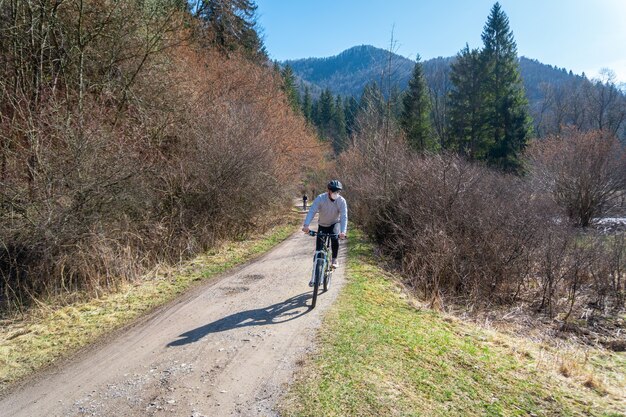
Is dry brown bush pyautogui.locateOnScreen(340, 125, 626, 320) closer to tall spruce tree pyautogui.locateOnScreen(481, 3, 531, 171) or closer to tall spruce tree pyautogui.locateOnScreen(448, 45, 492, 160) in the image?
tall spruce tree pyautogui.locateOnScreen(481, 3, 531, 171)

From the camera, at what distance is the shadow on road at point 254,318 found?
567 centimetres

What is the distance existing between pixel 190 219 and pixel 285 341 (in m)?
8.37

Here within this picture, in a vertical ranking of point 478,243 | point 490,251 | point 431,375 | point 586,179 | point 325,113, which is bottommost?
point 431,375

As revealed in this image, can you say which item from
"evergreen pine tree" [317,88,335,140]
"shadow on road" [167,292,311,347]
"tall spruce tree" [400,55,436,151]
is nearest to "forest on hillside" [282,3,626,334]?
"shadow on road" [167,292,311,347]

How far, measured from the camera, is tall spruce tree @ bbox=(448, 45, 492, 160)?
1452 inches

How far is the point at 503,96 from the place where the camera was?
119ft

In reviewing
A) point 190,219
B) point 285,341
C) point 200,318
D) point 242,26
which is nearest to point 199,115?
point 190,219

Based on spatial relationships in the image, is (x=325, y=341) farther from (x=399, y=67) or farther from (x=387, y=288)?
(x=399, y=67)

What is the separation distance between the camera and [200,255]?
11766 mm

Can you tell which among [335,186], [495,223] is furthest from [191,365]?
[495,223]

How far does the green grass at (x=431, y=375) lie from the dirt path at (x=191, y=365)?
432 mm

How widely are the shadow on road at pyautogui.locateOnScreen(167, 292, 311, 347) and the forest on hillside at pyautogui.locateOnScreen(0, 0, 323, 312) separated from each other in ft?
12.1

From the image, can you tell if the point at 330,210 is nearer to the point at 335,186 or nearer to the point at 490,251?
the point at 335,186

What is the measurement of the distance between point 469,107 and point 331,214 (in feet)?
119
